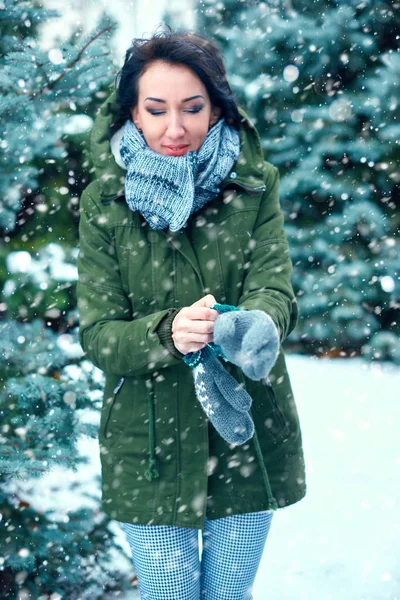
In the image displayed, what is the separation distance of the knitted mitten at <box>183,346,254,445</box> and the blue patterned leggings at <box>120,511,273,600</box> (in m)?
0.36

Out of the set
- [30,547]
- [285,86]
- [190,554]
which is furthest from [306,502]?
[285,86]

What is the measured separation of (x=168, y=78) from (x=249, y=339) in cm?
81

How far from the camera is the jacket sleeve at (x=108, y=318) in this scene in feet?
5.59

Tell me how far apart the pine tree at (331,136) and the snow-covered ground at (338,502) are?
27.8 inches

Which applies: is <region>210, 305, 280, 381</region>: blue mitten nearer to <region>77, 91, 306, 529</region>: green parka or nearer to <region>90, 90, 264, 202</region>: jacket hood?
<region>77, 91, 306, 529</region>: green parka

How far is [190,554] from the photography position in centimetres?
193

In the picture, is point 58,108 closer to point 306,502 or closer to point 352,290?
point 306,502

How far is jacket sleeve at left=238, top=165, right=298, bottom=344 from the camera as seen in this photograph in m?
1.80

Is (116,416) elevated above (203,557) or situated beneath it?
elevated above

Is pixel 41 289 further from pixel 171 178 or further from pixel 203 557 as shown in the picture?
pixel 203 557

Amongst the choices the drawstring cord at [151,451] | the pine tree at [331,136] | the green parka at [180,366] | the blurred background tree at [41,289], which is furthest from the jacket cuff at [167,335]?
the pine tree at [331,136]

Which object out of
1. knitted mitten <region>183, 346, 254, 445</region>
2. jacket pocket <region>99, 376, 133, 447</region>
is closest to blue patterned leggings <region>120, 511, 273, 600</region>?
jacket pocket <region>99, 376, 133, 447</region>

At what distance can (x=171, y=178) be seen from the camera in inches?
71.7

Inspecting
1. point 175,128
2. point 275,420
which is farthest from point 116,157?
point 275,420
